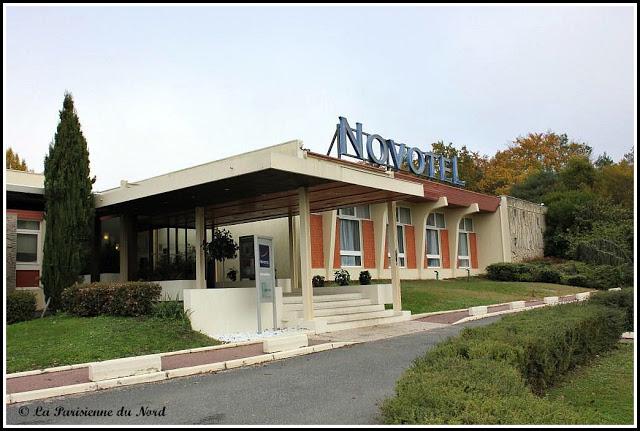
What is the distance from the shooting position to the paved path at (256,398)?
6570 millimetres

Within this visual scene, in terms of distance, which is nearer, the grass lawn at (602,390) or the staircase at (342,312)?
the grass lawn at (602,390)

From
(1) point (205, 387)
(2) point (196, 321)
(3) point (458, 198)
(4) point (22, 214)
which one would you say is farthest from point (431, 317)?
(3) point (458, 198)

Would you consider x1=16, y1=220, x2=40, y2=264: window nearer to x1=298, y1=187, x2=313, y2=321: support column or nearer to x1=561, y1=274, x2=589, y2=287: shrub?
x1=298, y1=187, x2=313, y2=321: support column

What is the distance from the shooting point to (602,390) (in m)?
9.49

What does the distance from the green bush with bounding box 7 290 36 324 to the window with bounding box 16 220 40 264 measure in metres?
2.07

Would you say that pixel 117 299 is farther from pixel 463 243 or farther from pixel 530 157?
pixel 530 157

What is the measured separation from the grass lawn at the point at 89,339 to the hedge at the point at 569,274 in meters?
24.2

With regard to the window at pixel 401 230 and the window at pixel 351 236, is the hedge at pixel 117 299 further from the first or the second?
the window at pixel 401 230

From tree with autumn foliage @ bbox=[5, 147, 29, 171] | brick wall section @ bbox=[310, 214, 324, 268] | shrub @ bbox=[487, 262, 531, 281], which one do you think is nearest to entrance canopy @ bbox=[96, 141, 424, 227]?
brick wall section @ bbox=[310, 214, 324, 268]

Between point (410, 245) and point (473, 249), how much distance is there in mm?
7426

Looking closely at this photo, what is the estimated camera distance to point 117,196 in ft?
55.9

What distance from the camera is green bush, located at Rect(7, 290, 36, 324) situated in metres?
15.1

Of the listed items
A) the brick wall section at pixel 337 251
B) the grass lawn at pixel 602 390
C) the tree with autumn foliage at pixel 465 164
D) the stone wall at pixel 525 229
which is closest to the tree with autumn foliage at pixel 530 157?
the tree with autumn foliage at pixel 465 164

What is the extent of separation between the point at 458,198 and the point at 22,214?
2276cm
